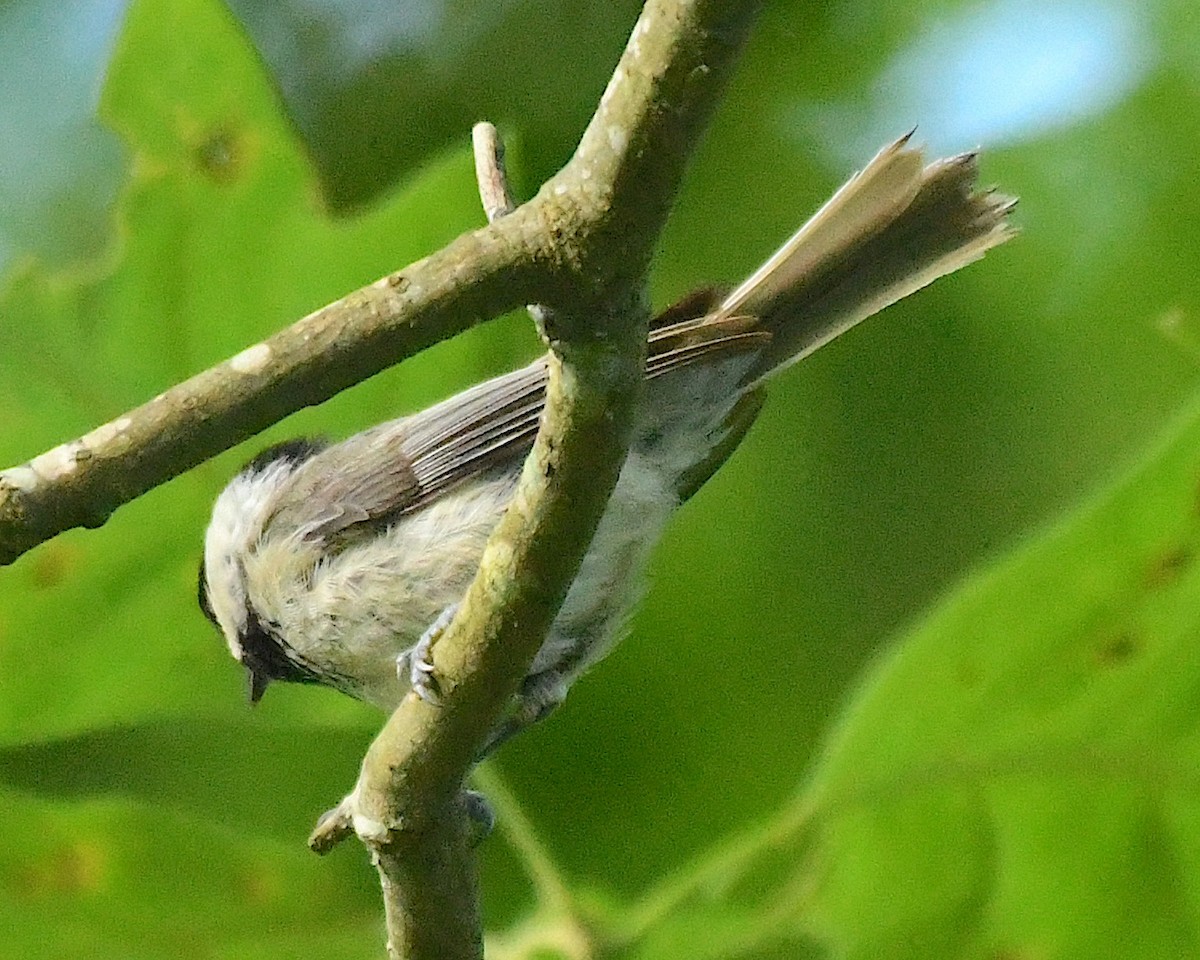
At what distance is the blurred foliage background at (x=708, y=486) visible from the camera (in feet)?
4.53

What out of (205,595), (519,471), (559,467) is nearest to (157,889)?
(205,595)

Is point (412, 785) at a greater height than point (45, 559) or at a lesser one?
lesser

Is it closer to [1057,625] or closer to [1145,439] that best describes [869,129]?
[1145,439]

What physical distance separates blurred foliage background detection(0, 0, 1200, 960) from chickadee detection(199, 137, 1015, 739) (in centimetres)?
41

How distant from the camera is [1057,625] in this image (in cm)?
130

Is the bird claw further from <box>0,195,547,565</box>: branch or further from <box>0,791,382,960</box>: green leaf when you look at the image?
<box>0,791,382,960</box>: green leaf

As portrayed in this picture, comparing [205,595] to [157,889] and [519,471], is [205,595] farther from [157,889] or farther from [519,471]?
[157,889]

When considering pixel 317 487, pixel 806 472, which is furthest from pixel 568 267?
pixel 806 472

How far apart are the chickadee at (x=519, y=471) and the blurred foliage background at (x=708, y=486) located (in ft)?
1.35

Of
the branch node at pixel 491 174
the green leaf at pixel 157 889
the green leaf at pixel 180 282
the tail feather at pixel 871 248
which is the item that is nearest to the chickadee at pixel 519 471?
the tail feather at pixel 871 248

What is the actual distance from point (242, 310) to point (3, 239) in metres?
0.37

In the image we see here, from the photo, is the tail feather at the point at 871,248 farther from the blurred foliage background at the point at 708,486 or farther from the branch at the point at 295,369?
the blurred foliage background at the point at 708,486

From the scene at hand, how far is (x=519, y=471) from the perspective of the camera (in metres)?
0.94

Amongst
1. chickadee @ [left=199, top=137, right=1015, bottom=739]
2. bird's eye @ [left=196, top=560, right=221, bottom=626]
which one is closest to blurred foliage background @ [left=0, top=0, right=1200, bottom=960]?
bird's eye @ [left=196, top=560, right=221, bottom=626]
